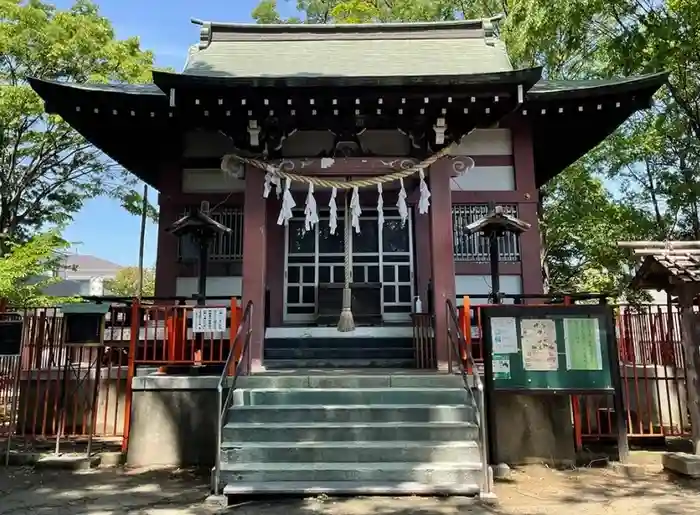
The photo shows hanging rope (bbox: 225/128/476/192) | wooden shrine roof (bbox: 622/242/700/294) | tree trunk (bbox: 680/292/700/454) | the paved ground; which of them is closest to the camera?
the paved ground

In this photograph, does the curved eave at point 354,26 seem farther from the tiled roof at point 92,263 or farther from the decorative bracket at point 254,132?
the tiled roof at point 92,263

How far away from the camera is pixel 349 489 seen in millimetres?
5164

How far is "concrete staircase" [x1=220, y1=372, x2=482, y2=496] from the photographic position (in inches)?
207

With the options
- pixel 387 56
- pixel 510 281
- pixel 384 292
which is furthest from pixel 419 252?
pixel 387 56

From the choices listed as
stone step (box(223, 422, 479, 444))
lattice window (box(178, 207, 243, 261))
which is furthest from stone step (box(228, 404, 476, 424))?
lattice window (box(178, 207, 243, 261))

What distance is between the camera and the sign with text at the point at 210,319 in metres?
7.01

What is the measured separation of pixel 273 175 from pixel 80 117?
10.7ft

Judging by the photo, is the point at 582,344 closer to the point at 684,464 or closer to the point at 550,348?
the point at 550,348

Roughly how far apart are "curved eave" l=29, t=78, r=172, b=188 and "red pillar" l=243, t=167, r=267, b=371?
1768mm

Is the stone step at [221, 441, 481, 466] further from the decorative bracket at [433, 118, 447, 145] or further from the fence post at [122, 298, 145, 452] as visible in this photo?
the decorative bracket at [433, 118, 447, 145]

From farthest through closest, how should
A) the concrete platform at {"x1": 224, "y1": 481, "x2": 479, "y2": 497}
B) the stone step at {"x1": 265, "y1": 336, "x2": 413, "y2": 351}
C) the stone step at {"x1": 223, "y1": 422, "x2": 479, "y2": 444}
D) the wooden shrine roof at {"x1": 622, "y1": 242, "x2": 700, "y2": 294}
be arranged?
the stone step at {"x1": 265, "y1": 336, "x2": 413, "y2": 351}, the wooden shrine roof at {"x1": 622, "y1": 242, "x2": 700, "y2": 294}, the stone step at {"x1": 223, "y1": 422, "x2": 479, "y2": 444}, the concrete platform at {"x1": 224, "y1": 481, "x2": 479, "y2": 497}

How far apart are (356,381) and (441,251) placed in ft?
7.41

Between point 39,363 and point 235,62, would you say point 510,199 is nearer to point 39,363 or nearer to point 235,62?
point 235,62

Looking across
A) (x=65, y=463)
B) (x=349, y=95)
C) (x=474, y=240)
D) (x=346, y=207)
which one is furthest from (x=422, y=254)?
(x=65, y=463)
